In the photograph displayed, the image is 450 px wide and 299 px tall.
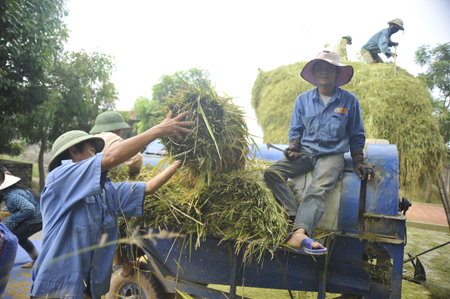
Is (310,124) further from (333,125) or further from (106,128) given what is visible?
(106,128)

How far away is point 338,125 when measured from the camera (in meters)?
2.80

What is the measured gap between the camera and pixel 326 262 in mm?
2281

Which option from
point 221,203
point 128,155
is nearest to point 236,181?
point 221,203

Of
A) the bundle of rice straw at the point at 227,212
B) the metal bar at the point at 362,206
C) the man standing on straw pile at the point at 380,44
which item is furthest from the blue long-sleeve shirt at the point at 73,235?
the man standing on straw pile at the point at 380,44

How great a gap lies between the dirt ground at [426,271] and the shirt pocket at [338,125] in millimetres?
1742

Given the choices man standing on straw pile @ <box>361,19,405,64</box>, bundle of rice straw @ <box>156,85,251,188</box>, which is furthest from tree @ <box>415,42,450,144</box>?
bundle of rice straw @ <box>156,85,251,188</box>

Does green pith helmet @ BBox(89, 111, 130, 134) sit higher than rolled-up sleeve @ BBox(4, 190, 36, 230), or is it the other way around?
green pith helmet @ BBox(89, 111, 130, 134)

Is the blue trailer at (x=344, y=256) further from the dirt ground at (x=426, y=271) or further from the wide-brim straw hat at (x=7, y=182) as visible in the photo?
the wide-brim straw hat at (x=7, y=182)

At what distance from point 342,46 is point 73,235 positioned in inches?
248

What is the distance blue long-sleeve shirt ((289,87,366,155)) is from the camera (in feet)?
9.16

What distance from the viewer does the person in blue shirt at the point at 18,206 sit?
3.74 m

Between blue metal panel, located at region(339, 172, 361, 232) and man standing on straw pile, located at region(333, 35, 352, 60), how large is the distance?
4439mm

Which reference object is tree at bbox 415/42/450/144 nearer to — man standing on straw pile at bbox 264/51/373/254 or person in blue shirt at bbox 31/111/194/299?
man standing on straw pile at bbox 264/51/373/254

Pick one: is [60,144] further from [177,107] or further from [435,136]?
[435,136]
